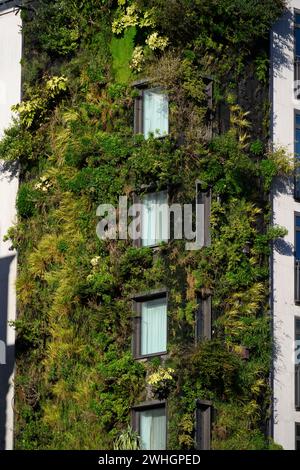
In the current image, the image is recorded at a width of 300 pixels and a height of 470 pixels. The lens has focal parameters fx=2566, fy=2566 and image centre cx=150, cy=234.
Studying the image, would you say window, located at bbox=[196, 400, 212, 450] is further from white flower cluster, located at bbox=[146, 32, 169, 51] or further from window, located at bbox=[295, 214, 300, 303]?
white flower cluster, located at bbox=[146, 32, 169, 51]

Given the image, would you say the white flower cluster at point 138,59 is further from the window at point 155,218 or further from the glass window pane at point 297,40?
the glass window pane at point 297,40

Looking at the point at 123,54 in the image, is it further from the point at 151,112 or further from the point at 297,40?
the point at 297,40

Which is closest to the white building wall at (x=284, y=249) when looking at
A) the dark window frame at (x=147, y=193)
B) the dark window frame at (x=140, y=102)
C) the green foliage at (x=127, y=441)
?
the dark window frame at (x=147, y=193)

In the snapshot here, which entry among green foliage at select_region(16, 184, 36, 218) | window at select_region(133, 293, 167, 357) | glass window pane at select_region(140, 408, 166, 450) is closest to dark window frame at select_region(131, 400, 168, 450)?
glass window pane at select_region(140, 408, 166, 450)

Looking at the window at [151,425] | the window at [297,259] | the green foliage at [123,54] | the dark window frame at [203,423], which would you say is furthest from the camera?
the green foliage at [123,54]

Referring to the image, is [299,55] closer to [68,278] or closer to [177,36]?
[177,36]
